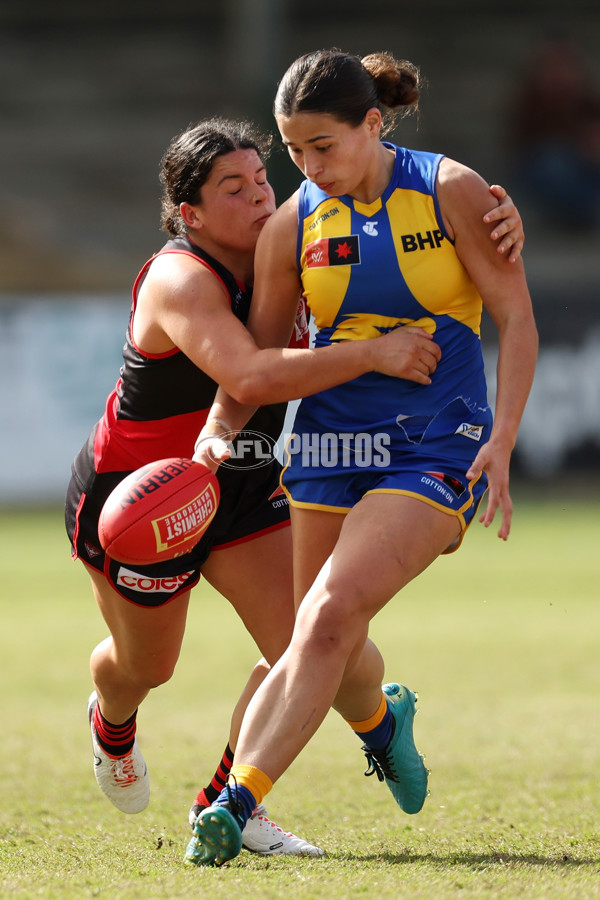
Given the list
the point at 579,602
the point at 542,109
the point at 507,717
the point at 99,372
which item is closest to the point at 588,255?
the point at 542,109

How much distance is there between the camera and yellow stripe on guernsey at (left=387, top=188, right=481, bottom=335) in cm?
369

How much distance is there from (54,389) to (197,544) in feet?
33.8

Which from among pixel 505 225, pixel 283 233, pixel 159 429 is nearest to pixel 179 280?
pixel 283 233

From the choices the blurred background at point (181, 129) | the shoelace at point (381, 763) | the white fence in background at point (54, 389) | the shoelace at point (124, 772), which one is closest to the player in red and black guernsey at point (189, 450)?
the shoelace at point (124, 772)

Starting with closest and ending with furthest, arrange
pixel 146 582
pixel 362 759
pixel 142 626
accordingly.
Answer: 1. pixel 146 582
2. pixel 142 626
3. pixel 362 759

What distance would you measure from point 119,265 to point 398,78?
15520 mm

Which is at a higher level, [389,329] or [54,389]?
[389,329]

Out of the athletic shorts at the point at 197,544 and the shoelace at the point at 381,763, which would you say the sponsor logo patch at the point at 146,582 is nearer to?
the athletic shorts at the point at 197,544

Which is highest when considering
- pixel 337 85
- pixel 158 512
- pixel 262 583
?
pixel 337 85

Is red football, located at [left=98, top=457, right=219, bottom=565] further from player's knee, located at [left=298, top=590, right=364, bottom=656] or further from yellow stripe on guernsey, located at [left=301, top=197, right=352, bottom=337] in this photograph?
yellow stripe on guernsey, located at [left=301, top=197, right=352, bottom=337]

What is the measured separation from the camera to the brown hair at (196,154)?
4109 mm

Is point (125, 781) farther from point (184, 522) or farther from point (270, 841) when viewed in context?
point (184, 522)

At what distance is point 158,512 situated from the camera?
3641 mm

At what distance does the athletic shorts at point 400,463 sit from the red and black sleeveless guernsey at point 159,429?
48 centimetres
